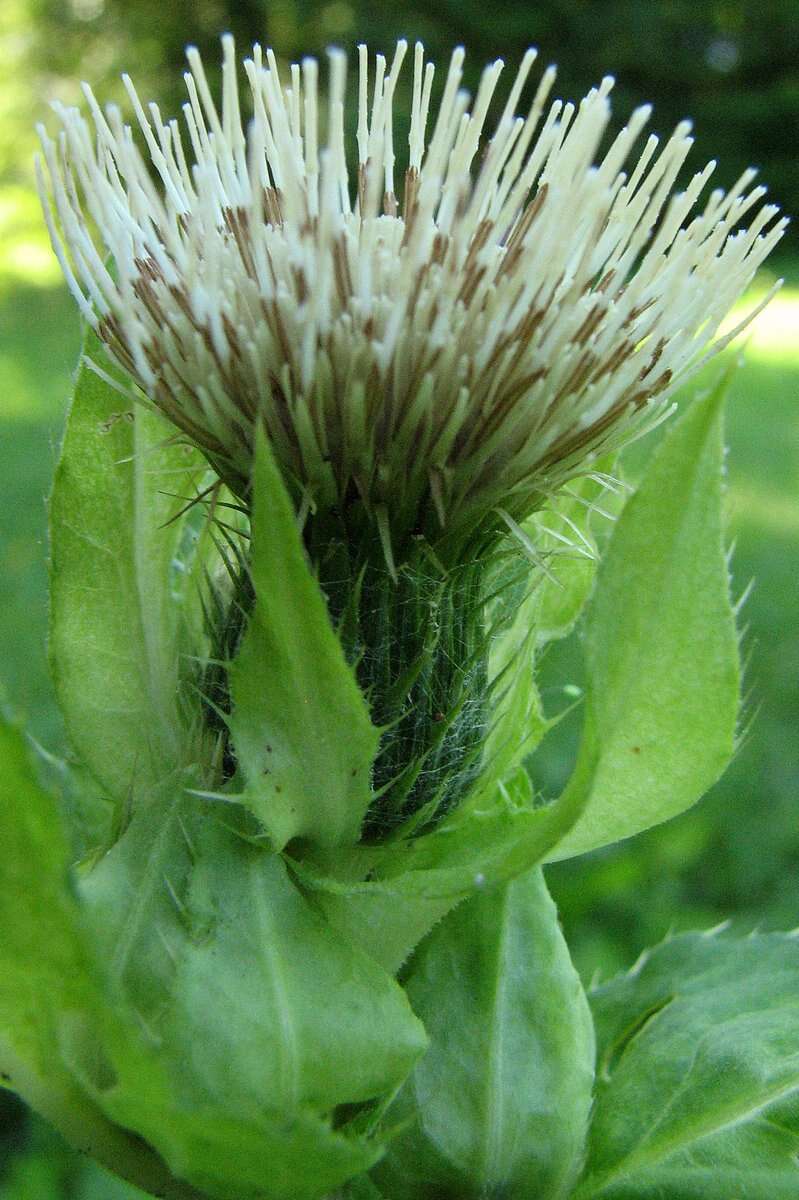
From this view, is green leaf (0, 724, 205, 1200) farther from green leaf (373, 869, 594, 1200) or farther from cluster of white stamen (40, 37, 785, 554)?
cluster of white stamen (40, 37, 785, 554)

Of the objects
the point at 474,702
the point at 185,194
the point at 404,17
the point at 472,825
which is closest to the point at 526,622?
the point at 474,702

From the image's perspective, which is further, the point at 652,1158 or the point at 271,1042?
the point at 652,1158

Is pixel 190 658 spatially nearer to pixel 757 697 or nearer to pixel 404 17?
pixel 757 697

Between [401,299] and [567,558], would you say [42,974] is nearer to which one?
[401,299]

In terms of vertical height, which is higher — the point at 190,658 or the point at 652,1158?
the point at 190,658

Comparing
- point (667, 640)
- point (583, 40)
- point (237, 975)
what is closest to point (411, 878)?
point (237, 975)

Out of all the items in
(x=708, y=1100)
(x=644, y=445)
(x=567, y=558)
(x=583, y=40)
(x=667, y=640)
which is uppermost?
(x=583, y=40)

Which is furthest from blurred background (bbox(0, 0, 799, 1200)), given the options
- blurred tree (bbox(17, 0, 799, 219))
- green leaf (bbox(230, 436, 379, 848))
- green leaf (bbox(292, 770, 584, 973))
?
green leaf (bbox(230, 436, 379, 848))
